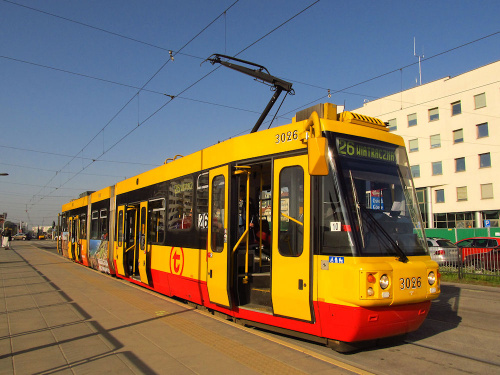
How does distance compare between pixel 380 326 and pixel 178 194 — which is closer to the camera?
pixel 380 326

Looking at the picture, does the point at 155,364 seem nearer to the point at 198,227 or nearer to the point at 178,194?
the point at 198,227

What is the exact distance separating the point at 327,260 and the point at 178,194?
16.5 ft

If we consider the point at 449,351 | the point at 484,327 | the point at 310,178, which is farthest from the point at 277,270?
the point at 484,327

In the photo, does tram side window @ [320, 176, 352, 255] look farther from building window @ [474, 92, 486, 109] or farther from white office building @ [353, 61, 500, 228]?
building window @ [474, 92, 486, 109]

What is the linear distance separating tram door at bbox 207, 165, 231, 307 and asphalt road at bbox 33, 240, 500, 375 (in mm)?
1122

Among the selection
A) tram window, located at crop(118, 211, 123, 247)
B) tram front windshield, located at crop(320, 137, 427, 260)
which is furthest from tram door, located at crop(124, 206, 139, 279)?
tram front windshield, located at crop(320, 137, 427, 260)

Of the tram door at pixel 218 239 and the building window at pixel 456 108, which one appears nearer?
the tram door at pixel 218 239

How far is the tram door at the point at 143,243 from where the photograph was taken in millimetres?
11413

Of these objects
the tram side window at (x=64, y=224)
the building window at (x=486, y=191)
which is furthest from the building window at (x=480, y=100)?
the tram side window at (x=64, y=224)

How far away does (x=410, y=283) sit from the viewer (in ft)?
18.0

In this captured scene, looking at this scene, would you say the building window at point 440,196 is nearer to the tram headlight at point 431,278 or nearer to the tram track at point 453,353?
the tram track at point 453,353

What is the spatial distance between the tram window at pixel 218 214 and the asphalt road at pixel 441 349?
1.76 meters

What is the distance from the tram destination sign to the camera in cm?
591

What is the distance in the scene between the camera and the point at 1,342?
20.9 feet
